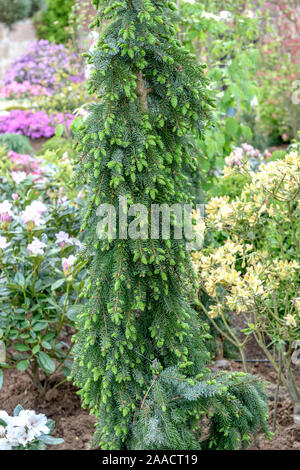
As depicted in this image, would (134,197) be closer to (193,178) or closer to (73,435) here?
(193,178)

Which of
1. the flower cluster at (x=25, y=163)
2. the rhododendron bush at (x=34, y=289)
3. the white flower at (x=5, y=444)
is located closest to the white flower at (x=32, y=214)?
the rhododendron bush at (x=34, y=289)

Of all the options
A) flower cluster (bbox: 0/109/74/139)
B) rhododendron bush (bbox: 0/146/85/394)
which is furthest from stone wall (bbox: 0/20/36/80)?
rhododendron bush (bbox: 0/146/85/394)

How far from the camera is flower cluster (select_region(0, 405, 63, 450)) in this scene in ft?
6.18

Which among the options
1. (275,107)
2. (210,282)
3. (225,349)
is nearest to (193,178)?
(210,282)

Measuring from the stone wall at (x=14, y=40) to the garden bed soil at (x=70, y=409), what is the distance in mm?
11490

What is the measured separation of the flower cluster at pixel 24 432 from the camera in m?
1.88

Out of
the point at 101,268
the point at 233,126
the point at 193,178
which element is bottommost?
the point at 101,268

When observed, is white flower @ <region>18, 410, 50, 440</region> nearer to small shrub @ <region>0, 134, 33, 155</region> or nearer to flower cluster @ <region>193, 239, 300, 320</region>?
flower cluster @ <region>193, 239, 300, 320</region>

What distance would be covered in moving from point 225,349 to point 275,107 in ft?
20.8

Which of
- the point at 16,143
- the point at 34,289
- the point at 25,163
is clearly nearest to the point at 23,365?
the point at 34,289

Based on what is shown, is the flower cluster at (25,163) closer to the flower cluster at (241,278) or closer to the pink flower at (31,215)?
the pink flower at (31,215)

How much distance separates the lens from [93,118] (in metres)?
1.77

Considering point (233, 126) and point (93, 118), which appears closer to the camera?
point (93, 118)

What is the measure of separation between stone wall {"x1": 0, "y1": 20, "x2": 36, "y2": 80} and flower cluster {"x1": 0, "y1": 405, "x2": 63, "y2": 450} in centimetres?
1234
